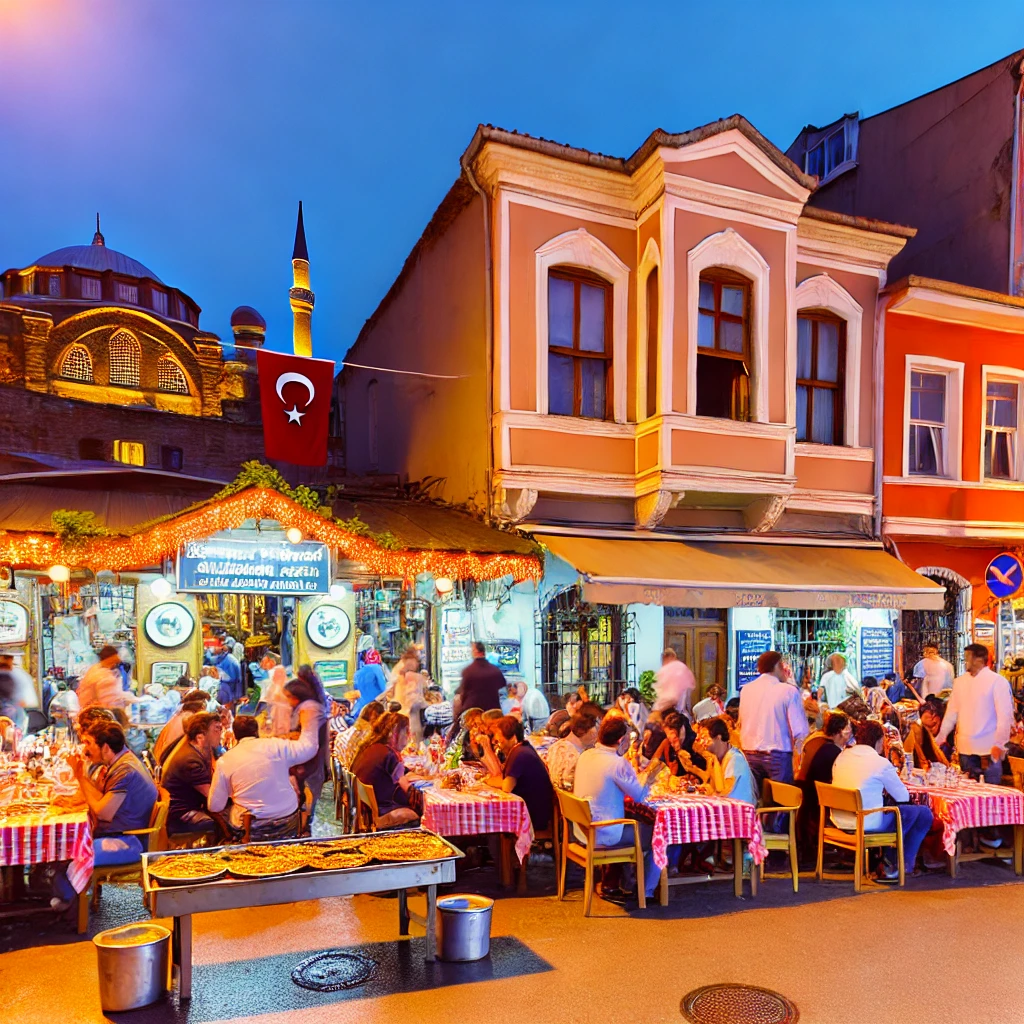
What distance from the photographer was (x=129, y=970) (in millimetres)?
4535

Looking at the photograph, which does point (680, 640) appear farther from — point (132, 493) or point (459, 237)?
point (132, 493)

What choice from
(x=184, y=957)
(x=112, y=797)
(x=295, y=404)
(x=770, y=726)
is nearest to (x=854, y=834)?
(x=770, y=726)

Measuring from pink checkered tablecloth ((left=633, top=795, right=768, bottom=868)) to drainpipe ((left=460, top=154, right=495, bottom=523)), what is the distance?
5.28 m

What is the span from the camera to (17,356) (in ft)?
81.6

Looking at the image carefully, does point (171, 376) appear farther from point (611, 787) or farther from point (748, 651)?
point (611, 787)

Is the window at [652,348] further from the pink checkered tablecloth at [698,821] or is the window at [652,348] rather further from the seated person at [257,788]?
the seated person at [257,788]

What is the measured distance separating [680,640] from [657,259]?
5.42 meters

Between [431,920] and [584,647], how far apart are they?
6777 mm

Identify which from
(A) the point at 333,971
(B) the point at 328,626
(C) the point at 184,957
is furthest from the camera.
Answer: (B) the point at 328,626

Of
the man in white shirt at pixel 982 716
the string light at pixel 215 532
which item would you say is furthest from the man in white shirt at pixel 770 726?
the string light at pixel 215 532

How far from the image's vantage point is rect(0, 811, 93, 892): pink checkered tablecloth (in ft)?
18.0

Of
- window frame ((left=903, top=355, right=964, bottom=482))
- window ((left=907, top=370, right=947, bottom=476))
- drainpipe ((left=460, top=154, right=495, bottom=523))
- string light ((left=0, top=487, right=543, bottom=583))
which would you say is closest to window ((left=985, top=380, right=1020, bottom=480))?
window frame ((left=903, top=355, right=964, bottom=482))

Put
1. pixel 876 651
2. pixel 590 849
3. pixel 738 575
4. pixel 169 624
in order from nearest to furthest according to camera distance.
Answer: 1. pixel 590 849
2. pixel 738 575
3. pixel 169 624
4. pixel 876 651

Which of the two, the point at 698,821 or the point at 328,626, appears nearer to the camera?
the point at 698,821
